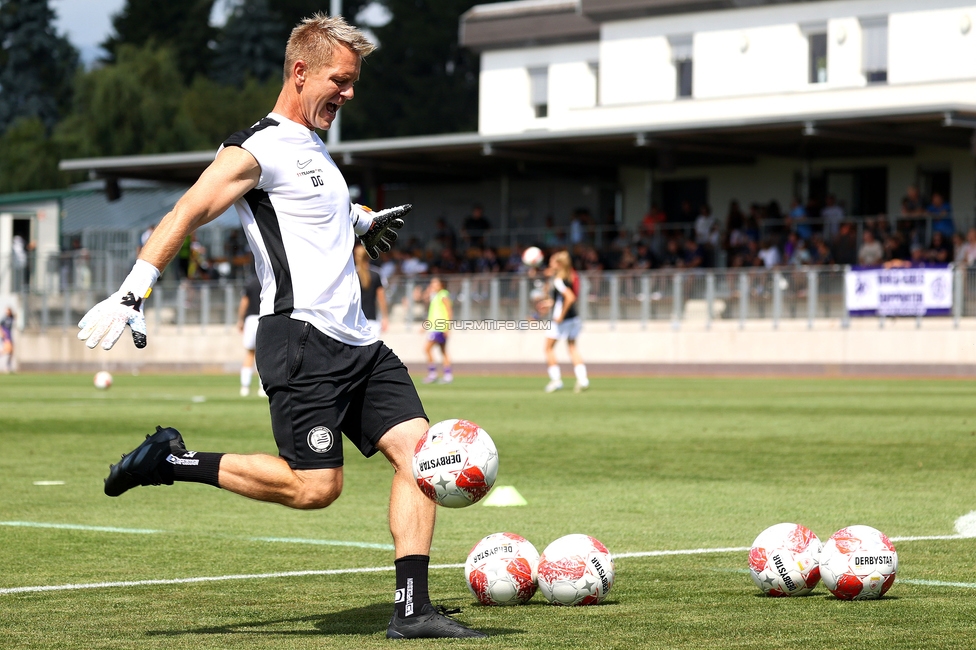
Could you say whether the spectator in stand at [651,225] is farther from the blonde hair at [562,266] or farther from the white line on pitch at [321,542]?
the white line on pitch at [321,542]

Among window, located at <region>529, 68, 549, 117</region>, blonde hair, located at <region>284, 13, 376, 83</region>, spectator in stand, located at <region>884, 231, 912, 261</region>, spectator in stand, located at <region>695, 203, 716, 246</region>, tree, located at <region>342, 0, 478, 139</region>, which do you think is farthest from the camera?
tree, located at <region>342, 0, 478, 139</region>

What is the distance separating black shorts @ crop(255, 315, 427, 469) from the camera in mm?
6020

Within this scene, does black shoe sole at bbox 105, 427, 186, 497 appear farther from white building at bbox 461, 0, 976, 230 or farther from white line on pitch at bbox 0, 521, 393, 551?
white building at bbox 461, 0, 976, 230

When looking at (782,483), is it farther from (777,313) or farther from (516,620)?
(777,313)

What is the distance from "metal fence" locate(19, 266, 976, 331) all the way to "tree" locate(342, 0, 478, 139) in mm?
33138

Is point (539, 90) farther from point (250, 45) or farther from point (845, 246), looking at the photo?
point (250, 45)

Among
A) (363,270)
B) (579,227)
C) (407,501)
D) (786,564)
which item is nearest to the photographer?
(407,501)

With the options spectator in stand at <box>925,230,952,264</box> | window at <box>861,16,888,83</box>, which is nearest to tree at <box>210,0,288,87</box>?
window at <box>861,16,888,83</box>

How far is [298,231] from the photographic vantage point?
611 cm

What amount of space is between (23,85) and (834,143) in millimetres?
51325

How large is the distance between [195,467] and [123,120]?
215ft

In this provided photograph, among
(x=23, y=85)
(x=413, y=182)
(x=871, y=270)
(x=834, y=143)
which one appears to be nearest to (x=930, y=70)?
(x=834, y=143)

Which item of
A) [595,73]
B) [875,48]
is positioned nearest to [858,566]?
[875,48]

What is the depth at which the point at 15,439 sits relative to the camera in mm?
15859
